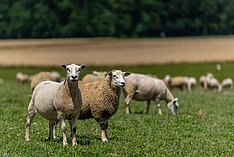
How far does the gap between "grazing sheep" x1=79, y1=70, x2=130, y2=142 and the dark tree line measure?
71.3m

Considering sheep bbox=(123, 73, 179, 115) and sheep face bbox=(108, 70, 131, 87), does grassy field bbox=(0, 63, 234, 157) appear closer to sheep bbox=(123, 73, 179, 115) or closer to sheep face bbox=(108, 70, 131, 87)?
sheep bbox=(123, 73, 179, 115)

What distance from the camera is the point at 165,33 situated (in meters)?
100

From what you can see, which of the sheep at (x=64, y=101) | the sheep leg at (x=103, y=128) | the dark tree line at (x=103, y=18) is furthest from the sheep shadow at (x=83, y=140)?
the dark tree line at (x=103, y=18)

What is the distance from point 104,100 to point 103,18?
76091 mm

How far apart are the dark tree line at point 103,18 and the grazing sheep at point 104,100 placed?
2807 inches

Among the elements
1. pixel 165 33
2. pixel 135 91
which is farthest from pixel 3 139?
pixel 165 33

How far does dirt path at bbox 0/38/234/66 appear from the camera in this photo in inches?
2462

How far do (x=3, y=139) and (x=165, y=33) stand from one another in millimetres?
86907

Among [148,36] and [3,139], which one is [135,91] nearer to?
[3,139]

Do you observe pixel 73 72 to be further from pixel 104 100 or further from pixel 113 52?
pixel 113 52

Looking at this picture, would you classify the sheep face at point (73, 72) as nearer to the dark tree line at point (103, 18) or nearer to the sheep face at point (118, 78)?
the sheep face at point (118, 78)

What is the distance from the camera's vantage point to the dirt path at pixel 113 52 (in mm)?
62531

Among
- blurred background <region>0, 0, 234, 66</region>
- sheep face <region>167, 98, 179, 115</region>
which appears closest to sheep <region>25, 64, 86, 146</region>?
sheep face <region>167, 98, 179, 115</region>

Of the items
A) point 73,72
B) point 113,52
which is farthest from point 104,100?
point 113,52
